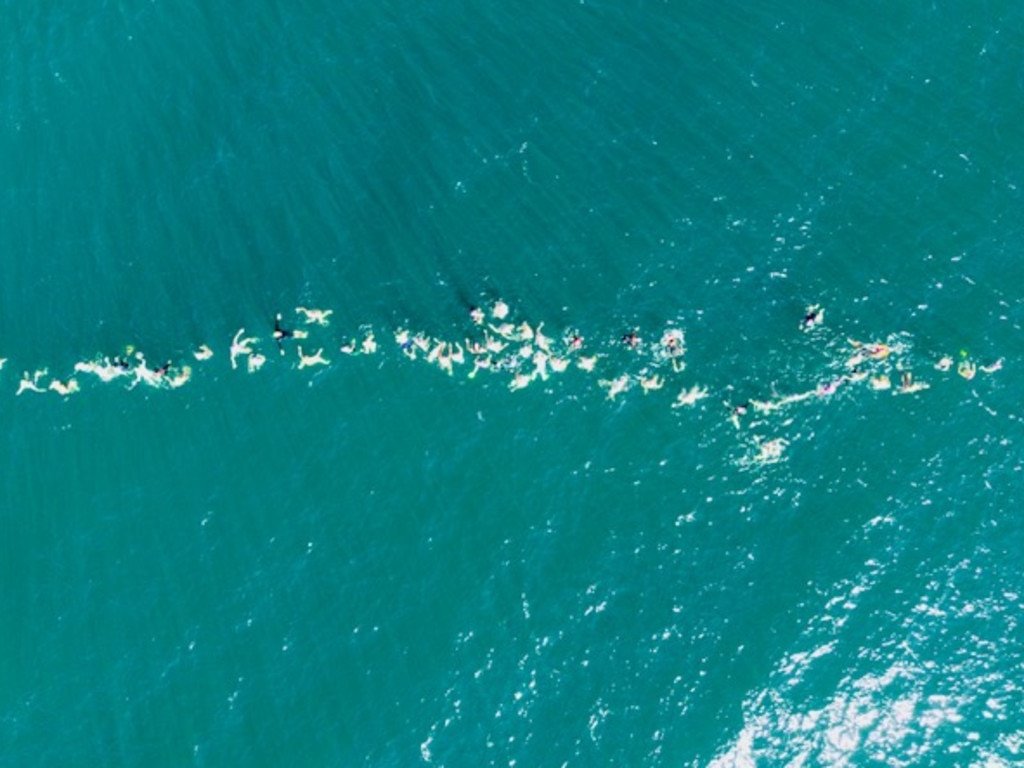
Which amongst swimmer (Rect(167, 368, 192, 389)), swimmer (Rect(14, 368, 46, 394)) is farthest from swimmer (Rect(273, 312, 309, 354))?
swimmer (Rect(14, 368, 46, 394))

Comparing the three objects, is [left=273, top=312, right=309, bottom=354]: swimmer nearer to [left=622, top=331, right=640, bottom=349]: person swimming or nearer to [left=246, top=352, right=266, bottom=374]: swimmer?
[left=246, top=352, right=266, bottom=374]: swimmer

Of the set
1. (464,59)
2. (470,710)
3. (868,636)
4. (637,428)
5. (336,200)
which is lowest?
(868,636)

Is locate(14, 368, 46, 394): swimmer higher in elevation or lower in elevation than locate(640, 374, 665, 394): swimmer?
higher

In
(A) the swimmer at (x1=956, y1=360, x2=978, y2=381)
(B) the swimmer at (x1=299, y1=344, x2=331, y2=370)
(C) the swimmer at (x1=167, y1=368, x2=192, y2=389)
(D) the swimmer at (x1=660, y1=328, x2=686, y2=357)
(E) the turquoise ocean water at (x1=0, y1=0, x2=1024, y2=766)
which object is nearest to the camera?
(E) the turquoise ocean water at (x1=0, y1=0, x2=1024, y2=766)

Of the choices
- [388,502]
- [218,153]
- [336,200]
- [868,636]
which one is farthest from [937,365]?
[218,153]

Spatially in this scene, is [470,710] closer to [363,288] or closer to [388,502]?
[388,502]

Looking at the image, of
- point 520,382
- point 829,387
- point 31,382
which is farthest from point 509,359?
point 31,382

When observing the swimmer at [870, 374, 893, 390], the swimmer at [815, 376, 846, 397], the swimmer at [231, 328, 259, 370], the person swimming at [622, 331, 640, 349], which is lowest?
the swimmer at [870, 374, 893, 390]
